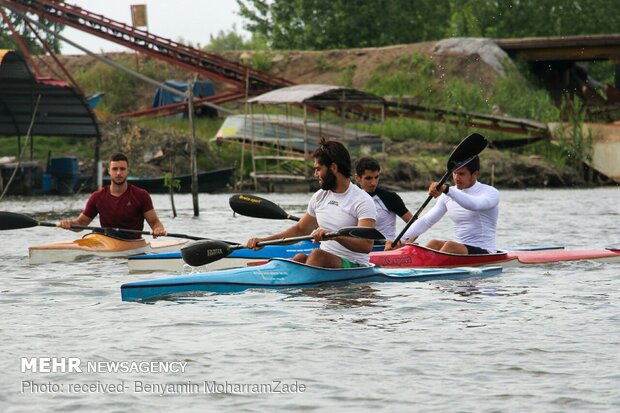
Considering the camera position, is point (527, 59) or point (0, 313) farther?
point (527, 59)

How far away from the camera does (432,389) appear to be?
837 centimetres

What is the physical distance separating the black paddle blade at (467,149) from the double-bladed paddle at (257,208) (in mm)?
1752

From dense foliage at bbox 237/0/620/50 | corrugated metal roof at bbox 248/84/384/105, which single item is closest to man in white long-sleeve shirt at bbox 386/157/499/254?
corrugated metal roof at bbox 248/84/384/105

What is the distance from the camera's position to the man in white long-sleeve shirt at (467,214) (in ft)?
45.0

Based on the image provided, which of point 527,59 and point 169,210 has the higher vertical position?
point 527,59

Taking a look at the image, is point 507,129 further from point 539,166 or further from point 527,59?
point 527,59

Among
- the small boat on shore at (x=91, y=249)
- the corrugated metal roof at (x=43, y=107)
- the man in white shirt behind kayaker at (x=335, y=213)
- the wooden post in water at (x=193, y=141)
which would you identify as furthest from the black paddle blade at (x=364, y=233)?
the corrugated metal roof at (x=43, y=107)

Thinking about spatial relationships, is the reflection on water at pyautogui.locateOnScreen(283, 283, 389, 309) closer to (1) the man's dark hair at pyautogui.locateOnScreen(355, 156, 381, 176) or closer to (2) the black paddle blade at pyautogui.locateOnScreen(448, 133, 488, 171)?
(1) the man's dark hair at pyautogui.locateOnScreen(355, 156, 381, 176)

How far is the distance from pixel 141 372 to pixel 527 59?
47.7m

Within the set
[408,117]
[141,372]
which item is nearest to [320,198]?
[141,372]

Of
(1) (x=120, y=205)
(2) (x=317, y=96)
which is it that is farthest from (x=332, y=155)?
(2) (x=317, y=96)

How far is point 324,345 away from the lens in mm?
9906

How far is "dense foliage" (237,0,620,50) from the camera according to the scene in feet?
222

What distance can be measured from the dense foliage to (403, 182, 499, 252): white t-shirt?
53.0 meters
